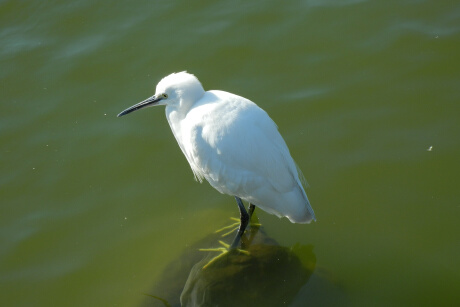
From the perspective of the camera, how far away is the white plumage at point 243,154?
12.0 ft

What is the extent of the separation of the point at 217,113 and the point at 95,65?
2364 mm

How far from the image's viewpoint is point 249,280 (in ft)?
12.7

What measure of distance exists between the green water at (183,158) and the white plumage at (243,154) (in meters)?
0.47

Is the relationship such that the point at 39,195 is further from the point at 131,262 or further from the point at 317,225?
the point at 317,225

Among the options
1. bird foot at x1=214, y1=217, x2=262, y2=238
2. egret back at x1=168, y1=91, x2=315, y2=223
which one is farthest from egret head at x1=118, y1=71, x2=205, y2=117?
bird foot at x1=214, y1=217, x2=262, y2=238

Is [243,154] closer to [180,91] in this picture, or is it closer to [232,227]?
[180,91]

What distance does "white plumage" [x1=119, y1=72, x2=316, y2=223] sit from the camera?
Result: 365 centimetres

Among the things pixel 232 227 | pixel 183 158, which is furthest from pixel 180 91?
pixel 232 227

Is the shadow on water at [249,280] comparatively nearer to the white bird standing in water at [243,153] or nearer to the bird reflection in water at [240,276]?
the bird reflection in water at [240,276]

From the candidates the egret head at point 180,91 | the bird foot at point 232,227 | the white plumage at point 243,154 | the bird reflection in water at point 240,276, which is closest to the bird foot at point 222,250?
the bird reflection in water at point 240,276

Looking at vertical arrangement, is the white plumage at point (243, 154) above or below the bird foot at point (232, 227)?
above

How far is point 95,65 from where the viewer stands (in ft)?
18.3

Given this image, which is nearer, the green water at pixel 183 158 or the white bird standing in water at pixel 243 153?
the white bird standing in water at pixel 243 153

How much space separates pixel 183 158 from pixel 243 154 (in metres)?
1.18
